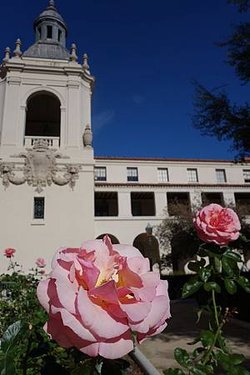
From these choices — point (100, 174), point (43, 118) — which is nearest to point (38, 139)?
point (43, 118)

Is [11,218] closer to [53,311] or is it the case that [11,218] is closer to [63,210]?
[63,210]

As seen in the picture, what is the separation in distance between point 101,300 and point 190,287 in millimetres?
1494

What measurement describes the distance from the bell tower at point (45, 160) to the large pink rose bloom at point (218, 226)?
15969mm

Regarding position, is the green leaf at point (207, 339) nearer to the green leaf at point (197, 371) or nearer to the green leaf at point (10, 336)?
the green leaf at point (197, 371)

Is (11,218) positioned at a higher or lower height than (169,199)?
lower

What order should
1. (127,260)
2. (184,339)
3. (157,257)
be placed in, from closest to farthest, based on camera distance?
(127,260)
(184,339)
(157,257)

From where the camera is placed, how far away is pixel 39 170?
18547 millimetres

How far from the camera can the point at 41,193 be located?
60.2 ft

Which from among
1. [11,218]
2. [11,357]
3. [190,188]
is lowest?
[11,357]

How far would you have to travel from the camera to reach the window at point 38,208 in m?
18.3

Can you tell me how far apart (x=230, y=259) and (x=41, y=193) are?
56.7ft

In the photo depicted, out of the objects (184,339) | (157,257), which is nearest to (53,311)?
(184,339)

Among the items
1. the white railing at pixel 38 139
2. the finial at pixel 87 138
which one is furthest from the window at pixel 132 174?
the white railing at pixel 38 139

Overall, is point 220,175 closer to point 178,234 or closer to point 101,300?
point 178,234
